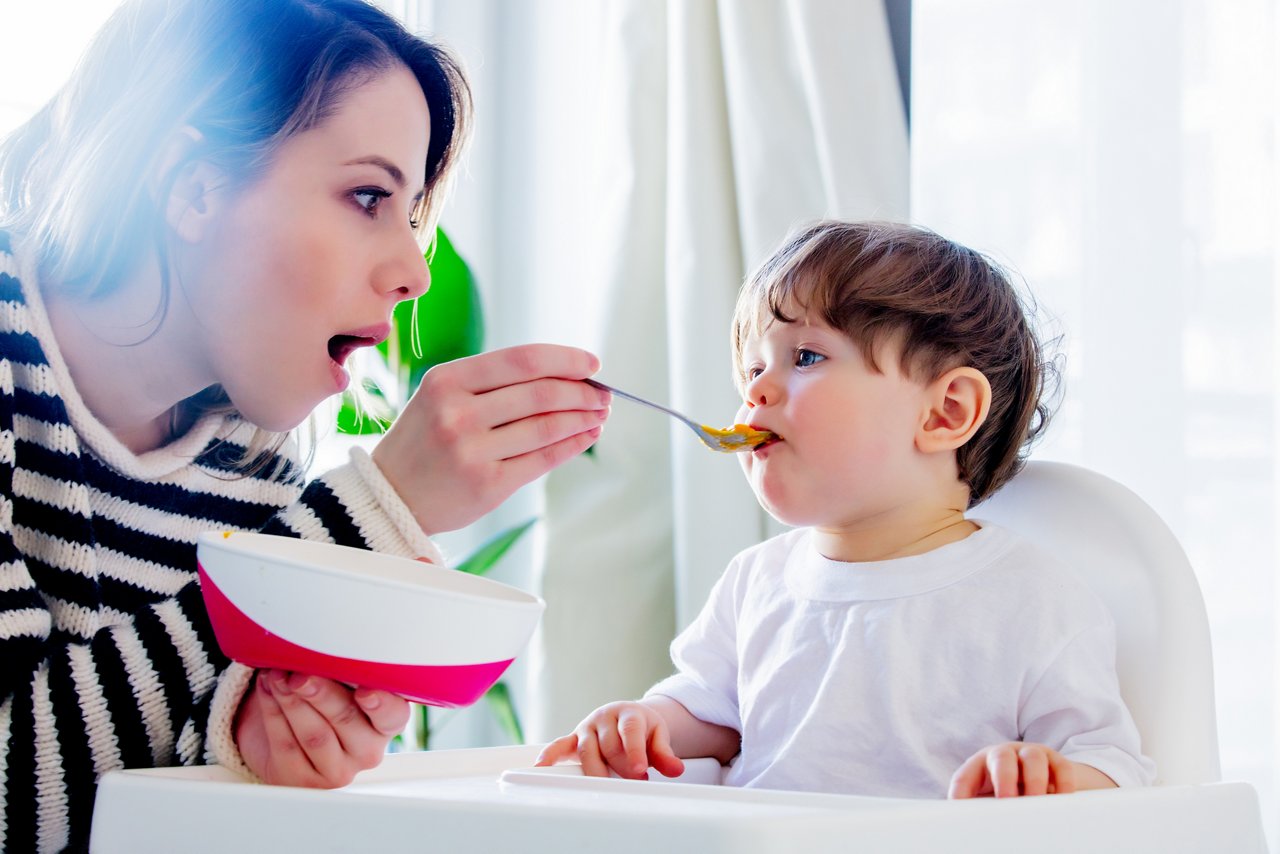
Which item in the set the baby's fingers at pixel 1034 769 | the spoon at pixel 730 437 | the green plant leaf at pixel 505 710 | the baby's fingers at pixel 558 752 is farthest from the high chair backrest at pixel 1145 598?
the green plant leaf at pixel 505 710

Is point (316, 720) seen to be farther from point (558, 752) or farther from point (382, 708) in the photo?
point (558, 752)

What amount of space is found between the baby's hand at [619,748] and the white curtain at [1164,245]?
1.70 ft

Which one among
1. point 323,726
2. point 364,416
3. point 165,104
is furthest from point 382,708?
point 364,416

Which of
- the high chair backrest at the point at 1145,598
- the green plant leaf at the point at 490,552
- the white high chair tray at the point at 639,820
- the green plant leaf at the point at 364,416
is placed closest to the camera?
the white high chair tray at the point at 639,820

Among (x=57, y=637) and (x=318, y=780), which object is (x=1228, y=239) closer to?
(x=318, y=780)

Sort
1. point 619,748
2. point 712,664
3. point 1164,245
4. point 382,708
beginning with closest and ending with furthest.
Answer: point 382,708 < point 619,748 < point 712,664 < point 1164,245

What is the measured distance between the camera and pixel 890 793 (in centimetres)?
81

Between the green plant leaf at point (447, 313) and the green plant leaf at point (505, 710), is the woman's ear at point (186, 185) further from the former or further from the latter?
the green plant leaf at point (505, 710)

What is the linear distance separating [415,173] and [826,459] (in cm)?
39

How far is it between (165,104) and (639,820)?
27.8 inches

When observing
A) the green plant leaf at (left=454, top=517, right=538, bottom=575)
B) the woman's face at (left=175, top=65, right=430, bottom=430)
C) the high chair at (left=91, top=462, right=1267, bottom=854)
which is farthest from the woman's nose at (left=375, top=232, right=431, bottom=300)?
the green plant leaf at (left=454, top=517, right=538, bottom=575)

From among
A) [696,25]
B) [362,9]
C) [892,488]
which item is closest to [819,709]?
[892,488]

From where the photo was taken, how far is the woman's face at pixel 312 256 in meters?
0.88

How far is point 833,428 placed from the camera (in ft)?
2.90
